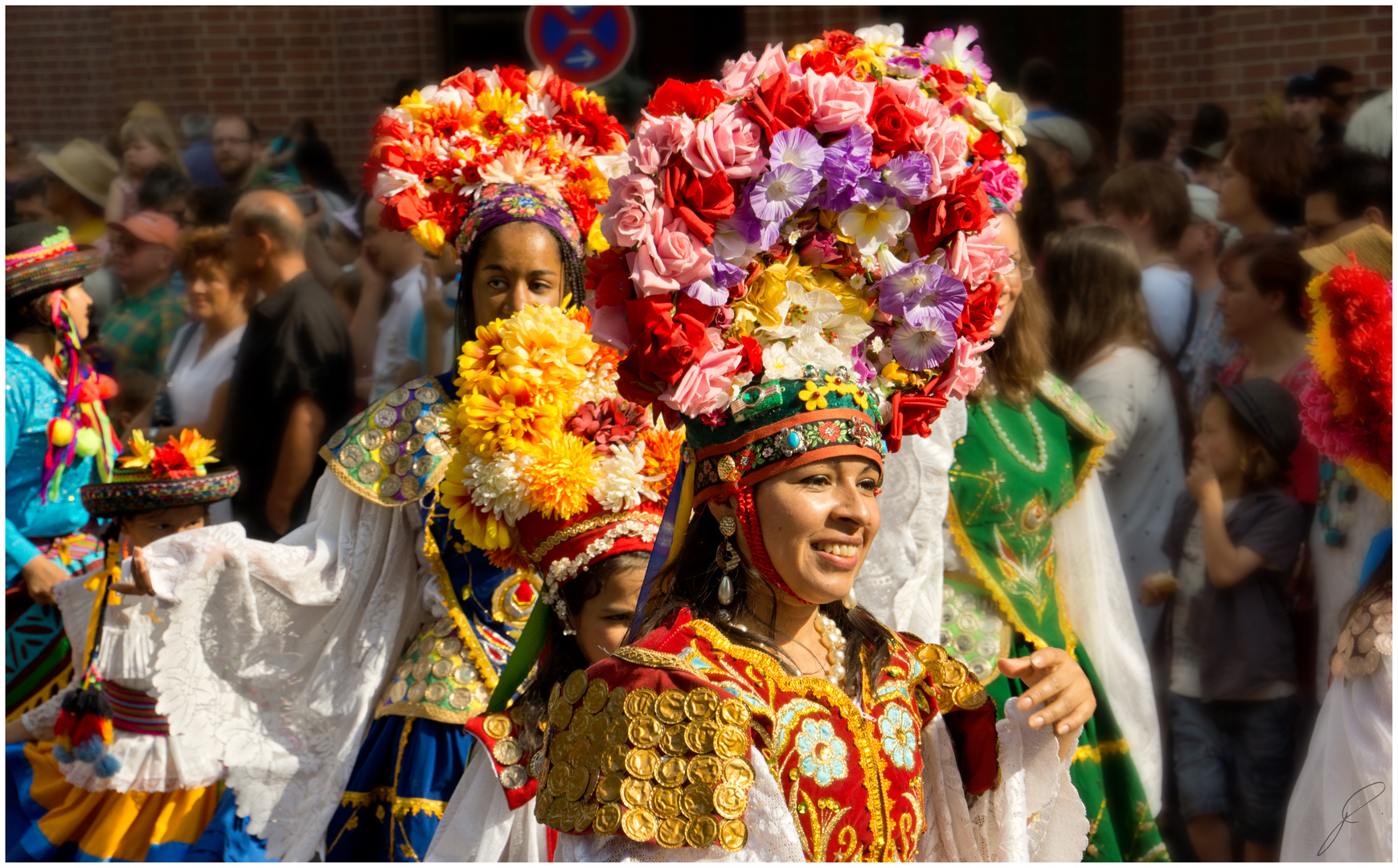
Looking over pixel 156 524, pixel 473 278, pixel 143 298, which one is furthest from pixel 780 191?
pixel 143 298

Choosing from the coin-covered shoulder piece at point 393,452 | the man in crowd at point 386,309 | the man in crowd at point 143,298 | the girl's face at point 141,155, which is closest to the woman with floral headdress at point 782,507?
the coin-covered shoulder piece at point 393,452

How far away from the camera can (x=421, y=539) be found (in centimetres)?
382

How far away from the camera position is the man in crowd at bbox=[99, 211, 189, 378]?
7.23 metres

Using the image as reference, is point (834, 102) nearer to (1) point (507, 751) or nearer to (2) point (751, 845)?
(2) point (751, 845)

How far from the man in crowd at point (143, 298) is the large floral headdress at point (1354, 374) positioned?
551cm

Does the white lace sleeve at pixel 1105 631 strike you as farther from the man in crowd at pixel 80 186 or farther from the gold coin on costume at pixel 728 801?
the man in crowd at pixel 80 186

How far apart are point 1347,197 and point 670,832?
164 inches

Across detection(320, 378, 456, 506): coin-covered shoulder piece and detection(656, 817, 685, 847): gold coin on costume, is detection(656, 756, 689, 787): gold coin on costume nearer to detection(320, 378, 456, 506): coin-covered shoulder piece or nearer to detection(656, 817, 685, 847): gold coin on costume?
detection(656, 817, 685, 847): gold coin on costume

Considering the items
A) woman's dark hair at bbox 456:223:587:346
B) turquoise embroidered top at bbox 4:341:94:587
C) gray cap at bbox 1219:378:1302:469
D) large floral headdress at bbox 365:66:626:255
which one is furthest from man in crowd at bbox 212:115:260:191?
gray cap at bbox 1219:378:1302:469

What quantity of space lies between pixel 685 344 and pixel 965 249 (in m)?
0.53

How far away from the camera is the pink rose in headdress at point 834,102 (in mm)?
2357

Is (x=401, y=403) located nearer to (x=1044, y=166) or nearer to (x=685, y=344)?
(x=685, y=344)

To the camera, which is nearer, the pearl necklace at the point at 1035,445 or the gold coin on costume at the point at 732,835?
the gold coin on costume at the point at 732,835

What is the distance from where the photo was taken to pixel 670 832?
216cm
